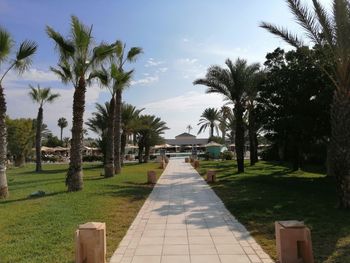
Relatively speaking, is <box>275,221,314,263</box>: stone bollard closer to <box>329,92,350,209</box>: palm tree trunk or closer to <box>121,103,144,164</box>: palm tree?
<box>329,92,350,209</box>: palm tree trunk

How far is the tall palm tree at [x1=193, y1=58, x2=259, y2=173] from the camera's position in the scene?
2770cm

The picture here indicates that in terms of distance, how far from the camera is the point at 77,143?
17391 mm

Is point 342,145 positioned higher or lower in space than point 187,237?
higher

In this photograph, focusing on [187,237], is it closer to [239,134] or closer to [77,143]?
[77,143]

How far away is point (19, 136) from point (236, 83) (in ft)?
99.7

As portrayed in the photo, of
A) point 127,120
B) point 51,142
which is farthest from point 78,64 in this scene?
point 51,142

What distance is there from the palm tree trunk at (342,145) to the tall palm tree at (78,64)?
926 centimetres

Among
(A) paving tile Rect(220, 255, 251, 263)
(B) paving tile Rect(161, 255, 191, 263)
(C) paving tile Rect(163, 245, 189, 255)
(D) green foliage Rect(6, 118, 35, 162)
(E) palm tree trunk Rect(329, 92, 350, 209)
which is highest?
(D) green foliage Rect(6, 118, 35, 162)

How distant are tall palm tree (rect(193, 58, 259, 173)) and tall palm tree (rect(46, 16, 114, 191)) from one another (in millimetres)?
11338

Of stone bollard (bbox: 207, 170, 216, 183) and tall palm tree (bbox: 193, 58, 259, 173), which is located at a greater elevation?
tall palm tree (bbox: 193, 58, 259, 173)

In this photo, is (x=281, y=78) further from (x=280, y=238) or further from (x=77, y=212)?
(x=280, y=238)

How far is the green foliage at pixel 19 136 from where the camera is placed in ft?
159

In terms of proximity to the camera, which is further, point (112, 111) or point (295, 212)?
point (112, 111)

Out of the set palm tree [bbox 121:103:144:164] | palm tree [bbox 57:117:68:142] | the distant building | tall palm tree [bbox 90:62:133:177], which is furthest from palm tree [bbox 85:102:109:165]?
palm tree [bbox 57:117:68:142]
